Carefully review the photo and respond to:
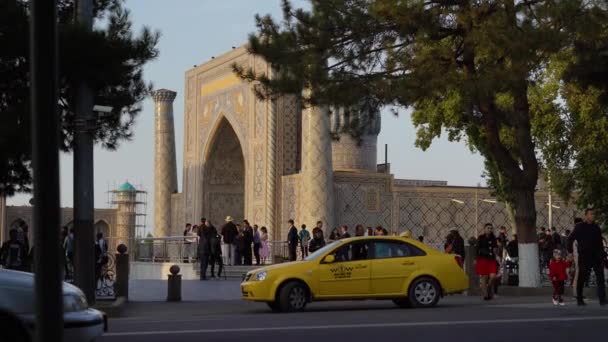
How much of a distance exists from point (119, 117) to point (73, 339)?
9853mm

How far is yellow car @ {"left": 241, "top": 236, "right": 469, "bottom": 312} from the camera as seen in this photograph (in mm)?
16422

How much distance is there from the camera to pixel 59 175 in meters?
3.42

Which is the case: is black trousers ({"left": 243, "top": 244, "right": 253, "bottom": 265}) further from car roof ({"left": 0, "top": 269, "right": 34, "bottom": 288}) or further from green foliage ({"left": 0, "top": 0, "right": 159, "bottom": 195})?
car roof ({"left": 0, "top": 269, "right": 34, "bottom": 288})

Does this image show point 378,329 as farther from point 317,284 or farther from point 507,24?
point 507,24

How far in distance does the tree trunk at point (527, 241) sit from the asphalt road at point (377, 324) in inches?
135

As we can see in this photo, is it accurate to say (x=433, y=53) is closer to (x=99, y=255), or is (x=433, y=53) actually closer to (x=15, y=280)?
(x=99, y=255)

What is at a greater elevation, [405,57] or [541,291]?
[405,57]

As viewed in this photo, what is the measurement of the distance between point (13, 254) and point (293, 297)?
7.20 meters

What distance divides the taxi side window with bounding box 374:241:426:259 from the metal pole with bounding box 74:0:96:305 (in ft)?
14.2

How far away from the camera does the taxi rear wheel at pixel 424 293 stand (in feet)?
55.1

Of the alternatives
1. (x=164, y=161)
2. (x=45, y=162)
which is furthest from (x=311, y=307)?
(x=164, y=161)

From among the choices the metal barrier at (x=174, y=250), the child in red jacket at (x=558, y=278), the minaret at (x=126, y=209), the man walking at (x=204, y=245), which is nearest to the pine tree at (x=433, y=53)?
the child in red jacket at (x=558, y=278)

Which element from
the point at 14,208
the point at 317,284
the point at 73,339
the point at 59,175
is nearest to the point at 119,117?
the point at 317,284

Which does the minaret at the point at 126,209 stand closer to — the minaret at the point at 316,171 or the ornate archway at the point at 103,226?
the ornate archway at the point at 103,226
